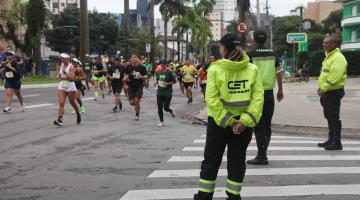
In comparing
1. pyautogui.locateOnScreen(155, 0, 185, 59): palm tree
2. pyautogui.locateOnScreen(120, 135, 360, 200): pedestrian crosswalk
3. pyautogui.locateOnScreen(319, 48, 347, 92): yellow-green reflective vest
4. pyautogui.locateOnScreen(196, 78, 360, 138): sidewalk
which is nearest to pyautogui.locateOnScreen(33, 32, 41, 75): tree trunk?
pyautogui.locateOnScreen(155, 0, 185, 59): palm tree

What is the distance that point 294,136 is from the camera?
12.3 meters

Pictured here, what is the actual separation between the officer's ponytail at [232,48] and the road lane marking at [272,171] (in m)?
2.51

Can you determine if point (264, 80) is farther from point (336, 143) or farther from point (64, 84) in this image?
point (64, 84)

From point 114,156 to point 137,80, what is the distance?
6109 millimetres

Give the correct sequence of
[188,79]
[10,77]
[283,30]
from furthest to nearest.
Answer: [283,30] < [188,79] < [10,77]

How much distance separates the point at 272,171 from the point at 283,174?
237 mm

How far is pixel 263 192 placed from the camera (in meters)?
6.49

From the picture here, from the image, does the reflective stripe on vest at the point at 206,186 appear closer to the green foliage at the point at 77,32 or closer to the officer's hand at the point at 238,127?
the officer's hand at the point at 238,127

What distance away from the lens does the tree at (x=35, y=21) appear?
42.9 metres

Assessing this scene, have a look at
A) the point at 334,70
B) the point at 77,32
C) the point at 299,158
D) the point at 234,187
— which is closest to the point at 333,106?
the point at 334,70

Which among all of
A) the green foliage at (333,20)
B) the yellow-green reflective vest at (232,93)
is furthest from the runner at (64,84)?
the green foliage at (333,20)

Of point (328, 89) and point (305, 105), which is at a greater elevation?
point (328, 89)

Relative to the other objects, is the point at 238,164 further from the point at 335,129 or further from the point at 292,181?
the point at 335,129

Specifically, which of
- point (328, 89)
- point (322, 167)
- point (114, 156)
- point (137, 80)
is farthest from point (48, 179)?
point (137, 80)
